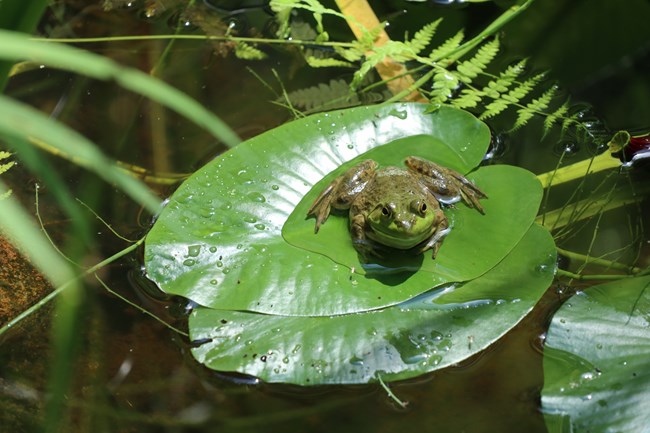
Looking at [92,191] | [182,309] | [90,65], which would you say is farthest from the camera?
[92,191]

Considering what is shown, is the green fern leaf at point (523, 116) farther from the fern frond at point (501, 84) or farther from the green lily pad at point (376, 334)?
the green lily pad at point (376, 334)

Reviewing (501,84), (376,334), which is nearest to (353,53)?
(501,84)

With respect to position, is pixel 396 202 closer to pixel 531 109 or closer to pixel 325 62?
pixel 531 109

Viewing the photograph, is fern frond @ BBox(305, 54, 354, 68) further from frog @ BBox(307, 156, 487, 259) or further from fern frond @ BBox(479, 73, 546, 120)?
frog @ BBox(307, 156, 487, 259)

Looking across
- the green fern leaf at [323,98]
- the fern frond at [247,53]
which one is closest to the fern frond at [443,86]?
the green fern leaf at [323,98]

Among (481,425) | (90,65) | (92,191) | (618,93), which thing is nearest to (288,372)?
(481,425)

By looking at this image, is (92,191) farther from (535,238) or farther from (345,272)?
(535,238)
